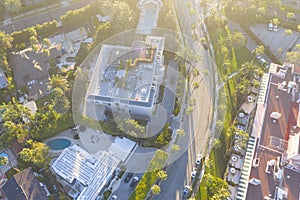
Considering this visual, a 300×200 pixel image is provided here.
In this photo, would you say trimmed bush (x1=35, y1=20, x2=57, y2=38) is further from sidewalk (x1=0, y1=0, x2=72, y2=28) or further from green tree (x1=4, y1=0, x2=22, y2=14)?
sidewalk (x1=0, y1=0, x2=72, y2=28)

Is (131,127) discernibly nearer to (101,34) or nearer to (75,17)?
(101,34)

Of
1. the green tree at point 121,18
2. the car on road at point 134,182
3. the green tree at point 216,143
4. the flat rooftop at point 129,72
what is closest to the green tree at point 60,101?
the flat rooftop at point 129,72

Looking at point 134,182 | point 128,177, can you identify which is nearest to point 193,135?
point 134,182

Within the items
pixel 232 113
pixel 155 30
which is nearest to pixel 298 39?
pixel 232 113

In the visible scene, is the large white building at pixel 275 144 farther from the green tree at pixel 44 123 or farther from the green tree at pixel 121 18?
the green tree at pixel 44 123

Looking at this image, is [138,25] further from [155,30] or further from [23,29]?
[23,29]
